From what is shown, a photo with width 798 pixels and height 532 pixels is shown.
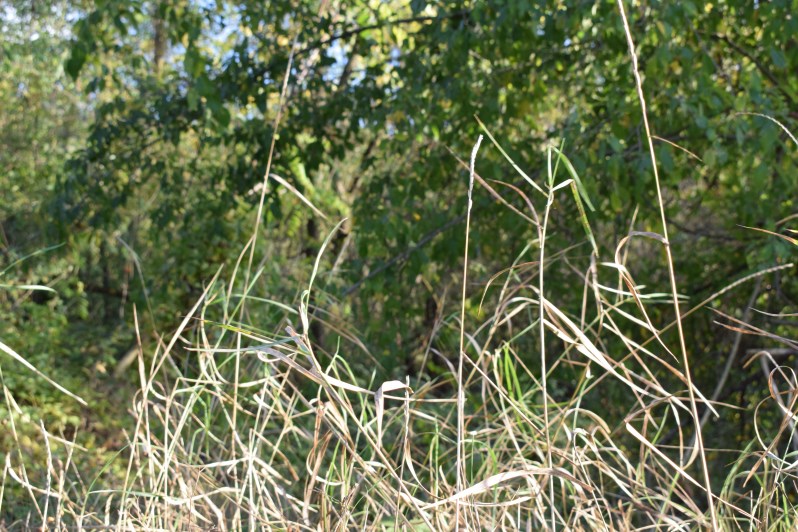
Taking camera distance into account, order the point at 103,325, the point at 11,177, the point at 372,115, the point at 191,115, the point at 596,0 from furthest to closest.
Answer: the point at 103,325
the point at 11,177
the point at 191,115
the point at 372,115
the point at 596,0

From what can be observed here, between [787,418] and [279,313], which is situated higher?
[787,418]

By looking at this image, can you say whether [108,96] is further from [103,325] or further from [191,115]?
[191,115]

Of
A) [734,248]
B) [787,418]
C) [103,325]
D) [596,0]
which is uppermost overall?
[596,0]

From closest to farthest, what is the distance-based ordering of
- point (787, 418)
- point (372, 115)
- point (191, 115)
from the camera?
point (787, 418) < point (372, 115) < point (191, 115)

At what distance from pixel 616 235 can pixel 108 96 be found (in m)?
5.82

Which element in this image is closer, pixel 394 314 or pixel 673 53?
pixel 673 53

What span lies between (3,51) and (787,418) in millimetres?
6915

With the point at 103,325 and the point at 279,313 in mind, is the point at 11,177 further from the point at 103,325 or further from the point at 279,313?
the point at 279,313

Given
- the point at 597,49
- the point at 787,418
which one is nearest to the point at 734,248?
the point at 597,49

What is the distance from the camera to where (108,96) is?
28.8ft

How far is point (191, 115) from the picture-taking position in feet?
15.7

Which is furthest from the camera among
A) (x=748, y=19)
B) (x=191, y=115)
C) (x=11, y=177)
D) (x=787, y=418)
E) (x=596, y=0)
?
(x=11, y=177)

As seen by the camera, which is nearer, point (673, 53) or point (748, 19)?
point (673, 53)

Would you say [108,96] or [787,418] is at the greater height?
[108,96]
